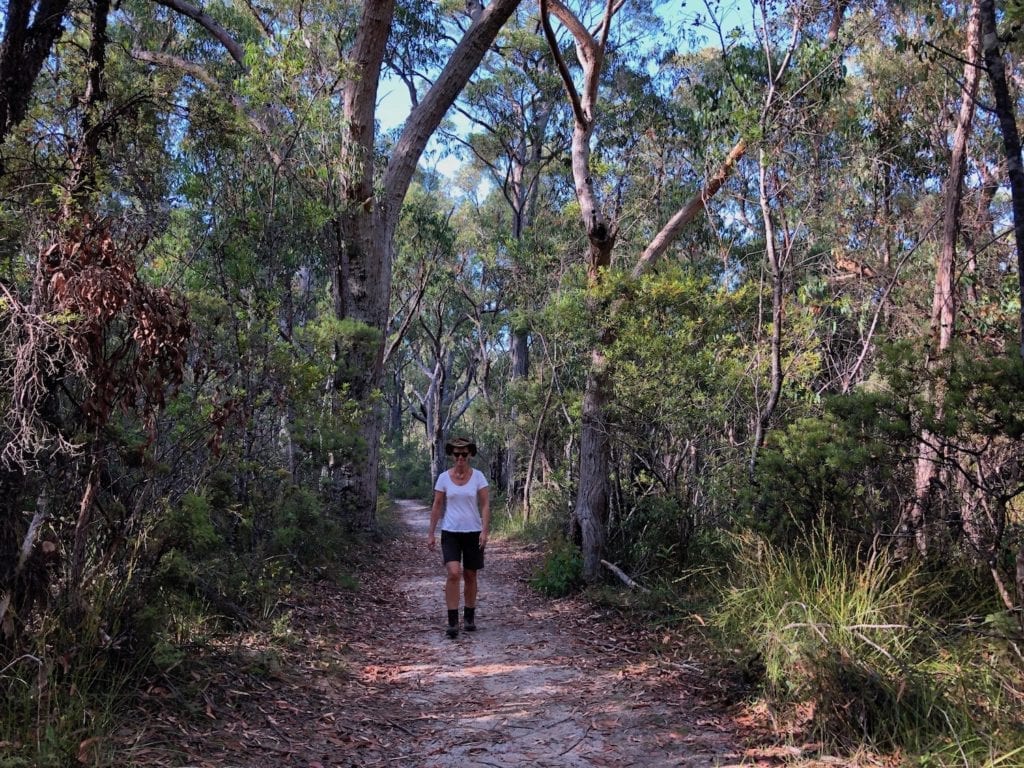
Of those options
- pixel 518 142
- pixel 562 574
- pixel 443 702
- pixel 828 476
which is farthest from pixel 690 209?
pixel 518 142

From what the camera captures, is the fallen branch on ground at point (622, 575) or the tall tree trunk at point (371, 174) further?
the tall tree trunk at point (371, 174)

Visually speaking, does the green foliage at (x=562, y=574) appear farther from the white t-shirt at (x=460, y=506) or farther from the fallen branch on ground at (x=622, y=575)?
the white t-shirt at (x=460, y=506)

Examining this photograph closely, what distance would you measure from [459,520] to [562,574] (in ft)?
7.28

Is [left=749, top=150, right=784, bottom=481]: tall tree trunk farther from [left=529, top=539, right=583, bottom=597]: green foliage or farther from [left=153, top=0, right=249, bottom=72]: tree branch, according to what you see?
[left=153, top=0, right=249, bottom=72]: tree branch

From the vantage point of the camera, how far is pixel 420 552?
42.8ft

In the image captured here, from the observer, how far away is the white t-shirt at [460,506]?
19.3 feet

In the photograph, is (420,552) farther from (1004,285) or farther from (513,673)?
(1004,285)

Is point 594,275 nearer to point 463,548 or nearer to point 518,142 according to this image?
point 463,548

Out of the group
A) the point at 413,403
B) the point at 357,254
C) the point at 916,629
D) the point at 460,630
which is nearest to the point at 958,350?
the point at 916,629

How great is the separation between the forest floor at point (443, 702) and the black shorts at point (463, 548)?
0.66m

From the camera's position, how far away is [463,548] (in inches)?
234

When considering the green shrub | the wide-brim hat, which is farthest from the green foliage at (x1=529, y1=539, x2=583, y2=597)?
the green shrub

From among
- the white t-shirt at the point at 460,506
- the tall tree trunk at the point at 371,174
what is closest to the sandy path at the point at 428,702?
the white t-shirt at the point at 460,506

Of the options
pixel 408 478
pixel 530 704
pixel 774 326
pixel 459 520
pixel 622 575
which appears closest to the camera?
pixel 530 704
